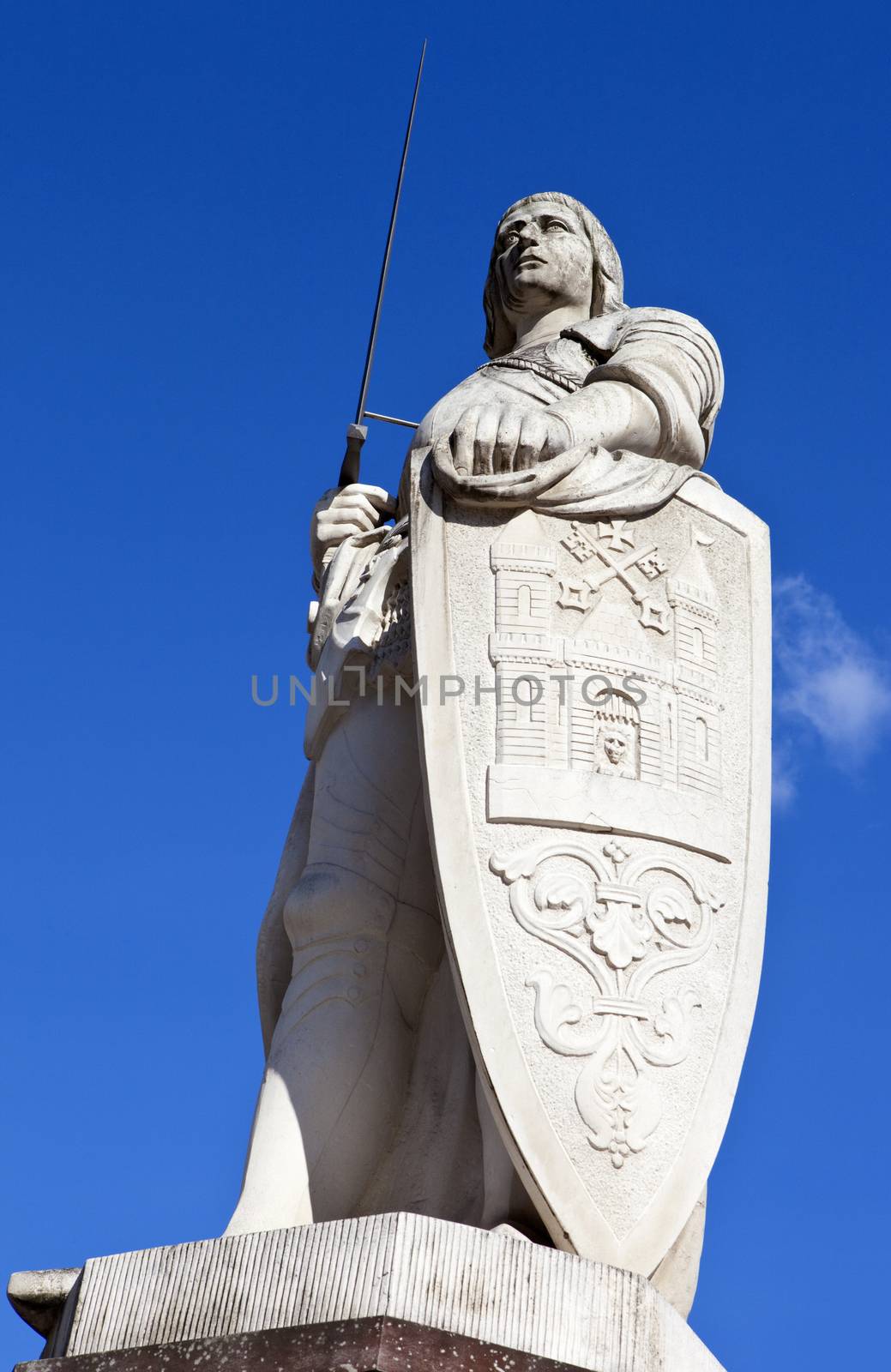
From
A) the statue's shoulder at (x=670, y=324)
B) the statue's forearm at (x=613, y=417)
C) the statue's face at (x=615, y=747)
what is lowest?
the statue's face at (x=615, y=747)

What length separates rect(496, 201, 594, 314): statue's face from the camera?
21.6 feet

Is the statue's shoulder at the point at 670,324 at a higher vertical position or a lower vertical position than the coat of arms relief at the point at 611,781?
higher

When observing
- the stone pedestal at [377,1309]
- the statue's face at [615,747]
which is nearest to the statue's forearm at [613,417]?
the statue's face at [615,747]

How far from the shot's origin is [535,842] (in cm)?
489

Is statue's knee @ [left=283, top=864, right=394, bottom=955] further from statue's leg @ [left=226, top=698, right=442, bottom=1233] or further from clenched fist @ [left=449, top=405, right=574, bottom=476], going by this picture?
clenched fist @ [left=449, top=405, right=574, bottom=476]

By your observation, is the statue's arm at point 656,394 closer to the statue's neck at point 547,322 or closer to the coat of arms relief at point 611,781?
the coat of arms relief at point 611,781

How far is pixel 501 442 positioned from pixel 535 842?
1.15m

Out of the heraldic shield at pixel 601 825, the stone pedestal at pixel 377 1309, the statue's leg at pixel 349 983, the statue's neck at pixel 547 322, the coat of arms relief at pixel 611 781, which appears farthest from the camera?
the statue's neck at pixel 547 322

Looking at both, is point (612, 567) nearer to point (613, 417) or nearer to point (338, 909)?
point (613, 417)

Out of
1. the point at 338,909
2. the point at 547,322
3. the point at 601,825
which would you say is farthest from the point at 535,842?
the point at 547,322

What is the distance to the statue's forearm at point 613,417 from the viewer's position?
18.2 feet

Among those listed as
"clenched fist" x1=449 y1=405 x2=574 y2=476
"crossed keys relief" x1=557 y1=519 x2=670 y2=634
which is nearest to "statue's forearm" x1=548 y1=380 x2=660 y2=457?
"clenched fist" x1=449 y1=405 x2=574 y2=476

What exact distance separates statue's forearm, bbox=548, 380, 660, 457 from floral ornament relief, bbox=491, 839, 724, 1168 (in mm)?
1268

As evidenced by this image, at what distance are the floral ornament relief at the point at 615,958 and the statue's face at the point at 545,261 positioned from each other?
236cm
